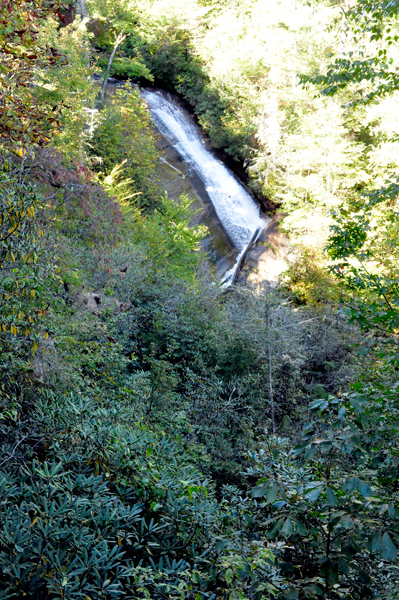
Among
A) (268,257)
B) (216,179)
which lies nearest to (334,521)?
(268,257)

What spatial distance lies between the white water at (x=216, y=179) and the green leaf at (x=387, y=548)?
617 inches

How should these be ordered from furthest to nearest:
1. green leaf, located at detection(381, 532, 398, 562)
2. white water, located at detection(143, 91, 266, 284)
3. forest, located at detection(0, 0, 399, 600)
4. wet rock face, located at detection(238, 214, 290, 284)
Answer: white water, located at detection(143, 91, 266, 284) → wet rock face, located at detection(238, 214, 290, 284) → forest, located at detection(0, 0, 399, 600) → green leaf, located at detection(381, 532, 398, 562)

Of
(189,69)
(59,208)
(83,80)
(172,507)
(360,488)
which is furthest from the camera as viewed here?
(189,69)

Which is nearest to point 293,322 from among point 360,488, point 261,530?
point 261,530

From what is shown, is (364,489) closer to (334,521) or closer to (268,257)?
(334,521)

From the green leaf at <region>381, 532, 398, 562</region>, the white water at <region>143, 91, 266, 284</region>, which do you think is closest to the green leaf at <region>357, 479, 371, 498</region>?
the green leaf at <region>381, 532, 398, 562</region>

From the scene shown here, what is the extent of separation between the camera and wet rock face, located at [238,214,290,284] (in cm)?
1697

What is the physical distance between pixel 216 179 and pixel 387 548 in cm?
1978

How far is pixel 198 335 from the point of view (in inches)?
351

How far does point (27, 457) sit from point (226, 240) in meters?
15.8

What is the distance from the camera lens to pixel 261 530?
3057 mm

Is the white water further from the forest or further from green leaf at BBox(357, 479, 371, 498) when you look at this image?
green leaf at BBox(357, 479, 371, 498)

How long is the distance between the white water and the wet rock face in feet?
1.71

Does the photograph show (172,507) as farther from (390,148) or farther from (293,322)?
(390,148)
